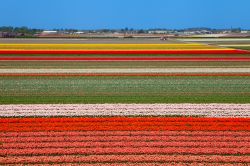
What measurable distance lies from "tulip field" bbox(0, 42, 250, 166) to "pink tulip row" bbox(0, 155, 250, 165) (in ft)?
0.07

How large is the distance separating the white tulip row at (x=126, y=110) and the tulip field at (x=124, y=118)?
0.11ft

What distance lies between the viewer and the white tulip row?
15.7 meters

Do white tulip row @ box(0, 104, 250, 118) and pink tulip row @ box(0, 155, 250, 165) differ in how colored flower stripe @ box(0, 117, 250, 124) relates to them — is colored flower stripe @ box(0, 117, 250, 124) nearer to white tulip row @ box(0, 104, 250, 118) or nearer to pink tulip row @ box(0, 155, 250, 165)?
white tulip row @ box(0, 104, 250, 118)

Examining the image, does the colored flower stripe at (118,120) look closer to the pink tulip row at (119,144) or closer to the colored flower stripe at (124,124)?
the colored flower stripe at (124,124)

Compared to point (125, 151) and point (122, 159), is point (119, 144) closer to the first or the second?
point (125, 151)

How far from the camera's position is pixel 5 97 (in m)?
19.4

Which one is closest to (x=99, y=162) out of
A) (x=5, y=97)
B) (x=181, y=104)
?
(x=181, y=104)

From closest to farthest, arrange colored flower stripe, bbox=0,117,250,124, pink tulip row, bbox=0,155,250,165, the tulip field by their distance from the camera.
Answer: pink tulip row, bbox=0,155,250,165
the tulip field
colored flower stripe, bbox=0,117,250,124

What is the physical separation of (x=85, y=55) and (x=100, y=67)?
11.5 m

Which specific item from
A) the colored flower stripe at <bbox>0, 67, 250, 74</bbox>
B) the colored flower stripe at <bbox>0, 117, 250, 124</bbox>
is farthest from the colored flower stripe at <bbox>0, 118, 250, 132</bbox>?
the colored flower stripe at <bbox>0, 67, 250, 74</bbox>

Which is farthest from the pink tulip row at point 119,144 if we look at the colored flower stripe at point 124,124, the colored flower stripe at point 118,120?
the colored flower stripe at point 118,120

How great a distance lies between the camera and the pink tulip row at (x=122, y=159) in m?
10.3

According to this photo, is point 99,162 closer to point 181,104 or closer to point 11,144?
point 11,144

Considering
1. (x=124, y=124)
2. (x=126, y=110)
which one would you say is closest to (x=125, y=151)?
(x=124, y=124)
